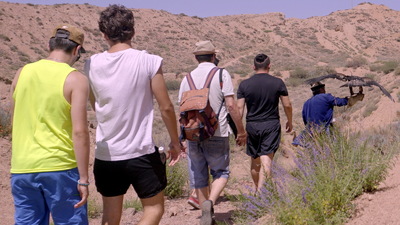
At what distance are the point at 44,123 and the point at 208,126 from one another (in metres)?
1.90

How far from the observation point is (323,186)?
3.92 metres

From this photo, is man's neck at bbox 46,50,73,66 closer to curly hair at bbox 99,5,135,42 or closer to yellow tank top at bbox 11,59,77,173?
yellow tank top at bbox 11,59,77,173

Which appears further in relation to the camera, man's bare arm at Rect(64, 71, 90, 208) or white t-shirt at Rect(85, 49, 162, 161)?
white t-shirt at Rect(85, 49, 162, 161)

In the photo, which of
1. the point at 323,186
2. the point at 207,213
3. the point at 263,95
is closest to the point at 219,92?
the point at 263,95

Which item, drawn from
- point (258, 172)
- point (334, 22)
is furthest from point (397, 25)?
point (258, 172)

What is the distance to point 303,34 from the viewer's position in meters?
61.9

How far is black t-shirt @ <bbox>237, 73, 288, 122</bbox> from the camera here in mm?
5258

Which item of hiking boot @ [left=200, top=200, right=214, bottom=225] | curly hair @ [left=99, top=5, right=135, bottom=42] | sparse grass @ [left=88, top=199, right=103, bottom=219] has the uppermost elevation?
curly hair @ [left=99, top=5, right=135, bottom=42]

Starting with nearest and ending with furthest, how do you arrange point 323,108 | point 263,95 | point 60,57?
point 60,57 < point 263,95 < point 323,108

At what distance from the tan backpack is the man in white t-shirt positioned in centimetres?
116

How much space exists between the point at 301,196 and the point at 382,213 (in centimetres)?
59

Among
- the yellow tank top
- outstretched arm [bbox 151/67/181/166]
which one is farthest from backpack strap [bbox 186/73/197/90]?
the yellow tank top

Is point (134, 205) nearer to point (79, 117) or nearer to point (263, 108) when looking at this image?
point (263, 108)

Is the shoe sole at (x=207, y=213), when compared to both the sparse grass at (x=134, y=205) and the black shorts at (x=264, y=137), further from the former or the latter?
the sparse grass at (x=134, y=205)
